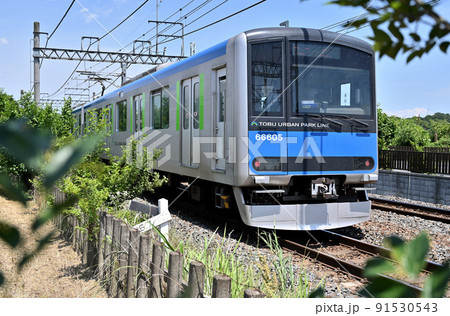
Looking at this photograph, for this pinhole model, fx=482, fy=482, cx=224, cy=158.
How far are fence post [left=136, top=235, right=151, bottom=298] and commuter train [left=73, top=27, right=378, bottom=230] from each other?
334 centimetres

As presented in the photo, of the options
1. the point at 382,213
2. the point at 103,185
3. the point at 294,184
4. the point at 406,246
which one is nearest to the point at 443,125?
the point at 382,213

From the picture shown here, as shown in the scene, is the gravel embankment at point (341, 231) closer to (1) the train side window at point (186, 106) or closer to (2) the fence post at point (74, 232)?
(2) the fence post at point (74, 232)

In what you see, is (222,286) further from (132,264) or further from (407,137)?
(407,137)

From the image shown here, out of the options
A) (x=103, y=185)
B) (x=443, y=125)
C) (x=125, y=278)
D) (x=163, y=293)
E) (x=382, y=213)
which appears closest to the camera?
(x=163, y=293)

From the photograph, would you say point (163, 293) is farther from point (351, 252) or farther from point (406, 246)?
point (351, 252)

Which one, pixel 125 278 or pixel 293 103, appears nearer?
pixel 125 278

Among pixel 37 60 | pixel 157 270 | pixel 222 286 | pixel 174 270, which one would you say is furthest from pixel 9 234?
pixel 37 60

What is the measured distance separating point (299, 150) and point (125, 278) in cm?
390

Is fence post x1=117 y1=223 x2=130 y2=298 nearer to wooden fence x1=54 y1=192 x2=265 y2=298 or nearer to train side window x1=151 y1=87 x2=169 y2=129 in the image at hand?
wooden fence x1=54 y1=192 x2=265 y2=298

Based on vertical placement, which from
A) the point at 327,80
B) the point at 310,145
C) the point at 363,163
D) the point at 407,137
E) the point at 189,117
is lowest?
the point at 363,163

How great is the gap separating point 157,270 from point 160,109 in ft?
23.9

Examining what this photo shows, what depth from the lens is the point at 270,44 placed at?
295 inches

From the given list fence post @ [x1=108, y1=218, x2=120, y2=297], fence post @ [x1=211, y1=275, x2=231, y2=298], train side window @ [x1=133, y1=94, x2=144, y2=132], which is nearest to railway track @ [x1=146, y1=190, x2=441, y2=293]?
fence post @ [x1=108, y1=218, x2=120, y2=297]

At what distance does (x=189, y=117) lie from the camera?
30.1 ft
